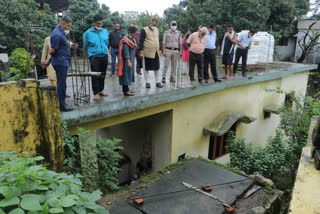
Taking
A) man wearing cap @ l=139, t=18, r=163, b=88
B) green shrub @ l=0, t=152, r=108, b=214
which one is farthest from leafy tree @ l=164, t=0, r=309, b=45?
green shrub @ l=0, t=152, r=108, b=214

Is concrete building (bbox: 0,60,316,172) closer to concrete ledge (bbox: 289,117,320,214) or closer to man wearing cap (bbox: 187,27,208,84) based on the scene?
man wearing cap (bbox: 187,27,208,84)

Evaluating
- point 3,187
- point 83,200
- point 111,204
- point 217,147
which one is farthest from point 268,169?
point 3,187

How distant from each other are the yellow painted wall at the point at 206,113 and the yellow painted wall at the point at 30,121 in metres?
1.03

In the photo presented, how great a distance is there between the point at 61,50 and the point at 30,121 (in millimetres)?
1383

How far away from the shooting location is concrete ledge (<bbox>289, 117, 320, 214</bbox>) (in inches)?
105

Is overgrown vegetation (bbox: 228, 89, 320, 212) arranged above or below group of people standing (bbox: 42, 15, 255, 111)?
below

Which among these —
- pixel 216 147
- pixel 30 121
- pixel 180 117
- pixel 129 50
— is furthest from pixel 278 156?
pixel 30 121

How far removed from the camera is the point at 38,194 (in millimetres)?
1903

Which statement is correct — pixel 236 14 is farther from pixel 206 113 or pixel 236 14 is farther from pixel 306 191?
pixel 306 191

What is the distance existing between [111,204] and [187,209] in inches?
43.7

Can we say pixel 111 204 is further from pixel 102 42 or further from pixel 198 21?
pixel 198 21

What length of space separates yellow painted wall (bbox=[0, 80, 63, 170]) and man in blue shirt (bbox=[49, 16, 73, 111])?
810 mm

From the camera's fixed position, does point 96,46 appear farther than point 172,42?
No

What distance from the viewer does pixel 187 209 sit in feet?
12.3
